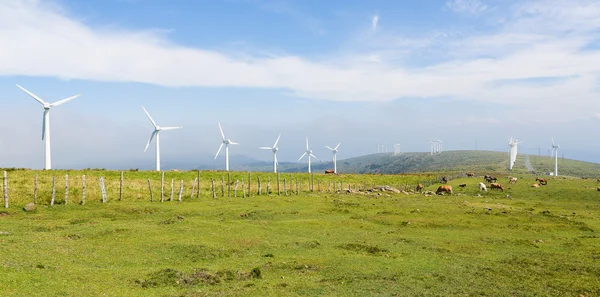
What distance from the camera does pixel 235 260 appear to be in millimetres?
18750

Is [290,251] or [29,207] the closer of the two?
[290,251]

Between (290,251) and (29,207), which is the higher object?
(29,207)

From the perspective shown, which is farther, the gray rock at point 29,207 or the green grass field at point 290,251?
the gray rock at point 29,207

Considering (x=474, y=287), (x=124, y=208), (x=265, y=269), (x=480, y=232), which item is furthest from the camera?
(x=124, y=208)

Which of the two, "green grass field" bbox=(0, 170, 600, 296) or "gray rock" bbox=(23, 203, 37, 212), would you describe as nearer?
"green grass field" bbox=(0, 170, 600, 296)

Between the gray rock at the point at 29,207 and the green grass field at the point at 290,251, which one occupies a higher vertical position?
the gray rock at the point at 29,207

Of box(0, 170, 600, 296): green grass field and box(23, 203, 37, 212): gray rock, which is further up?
box(23, 203, 37, 212): gray rock

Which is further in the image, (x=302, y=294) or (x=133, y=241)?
(x=133, y=241)

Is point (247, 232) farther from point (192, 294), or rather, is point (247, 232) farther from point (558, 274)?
point (558, 274)

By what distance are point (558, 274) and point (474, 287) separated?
4.48 metres

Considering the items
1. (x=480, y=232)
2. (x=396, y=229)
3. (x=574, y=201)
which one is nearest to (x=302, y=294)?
(x=396, y=229)

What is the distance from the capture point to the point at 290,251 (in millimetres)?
20797

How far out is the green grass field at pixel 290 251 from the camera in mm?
14766

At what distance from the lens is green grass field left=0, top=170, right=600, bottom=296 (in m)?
14.8
